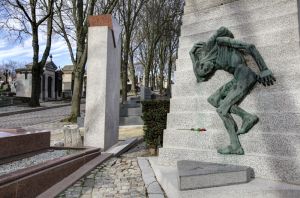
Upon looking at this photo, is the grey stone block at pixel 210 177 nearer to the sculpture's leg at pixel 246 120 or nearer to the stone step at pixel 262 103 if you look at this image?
the sculpture's leg at pixel 246 120

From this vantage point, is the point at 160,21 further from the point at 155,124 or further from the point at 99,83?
the point at 155,124

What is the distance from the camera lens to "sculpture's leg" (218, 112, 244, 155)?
5266 millimetres

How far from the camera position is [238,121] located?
547cm

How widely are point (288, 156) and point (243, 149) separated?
689 mm

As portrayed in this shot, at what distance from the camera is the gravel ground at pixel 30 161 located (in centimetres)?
517

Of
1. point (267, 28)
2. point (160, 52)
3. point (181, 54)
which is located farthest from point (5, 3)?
point (267, 28)

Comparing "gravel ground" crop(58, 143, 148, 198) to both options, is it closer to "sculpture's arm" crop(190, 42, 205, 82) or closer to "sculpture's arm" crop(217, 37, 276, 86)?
"sculpture's arm" crop(190, 42, 205, 82)

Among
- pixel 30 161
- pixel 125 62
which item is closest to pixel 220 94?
pixel 30 161

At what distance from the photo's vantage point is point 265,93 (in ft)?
17.4

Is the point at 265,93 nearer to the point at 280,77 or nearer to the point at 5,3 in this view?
the point at 280,77

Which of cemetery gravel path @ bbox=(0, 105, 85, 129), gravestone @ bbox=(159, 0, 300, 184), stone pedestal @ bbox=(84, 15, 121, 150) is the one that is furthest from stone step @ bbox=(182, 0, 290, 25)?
cemetery gravel path @ bbox=(0, 105, 85, 129)

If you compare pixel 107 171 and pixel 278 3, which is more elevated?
pixel 278 3

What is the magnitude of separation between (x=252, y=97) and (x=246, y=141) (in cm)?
68

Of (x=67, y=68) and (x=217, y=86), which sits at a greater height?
(x=67, y=68)
